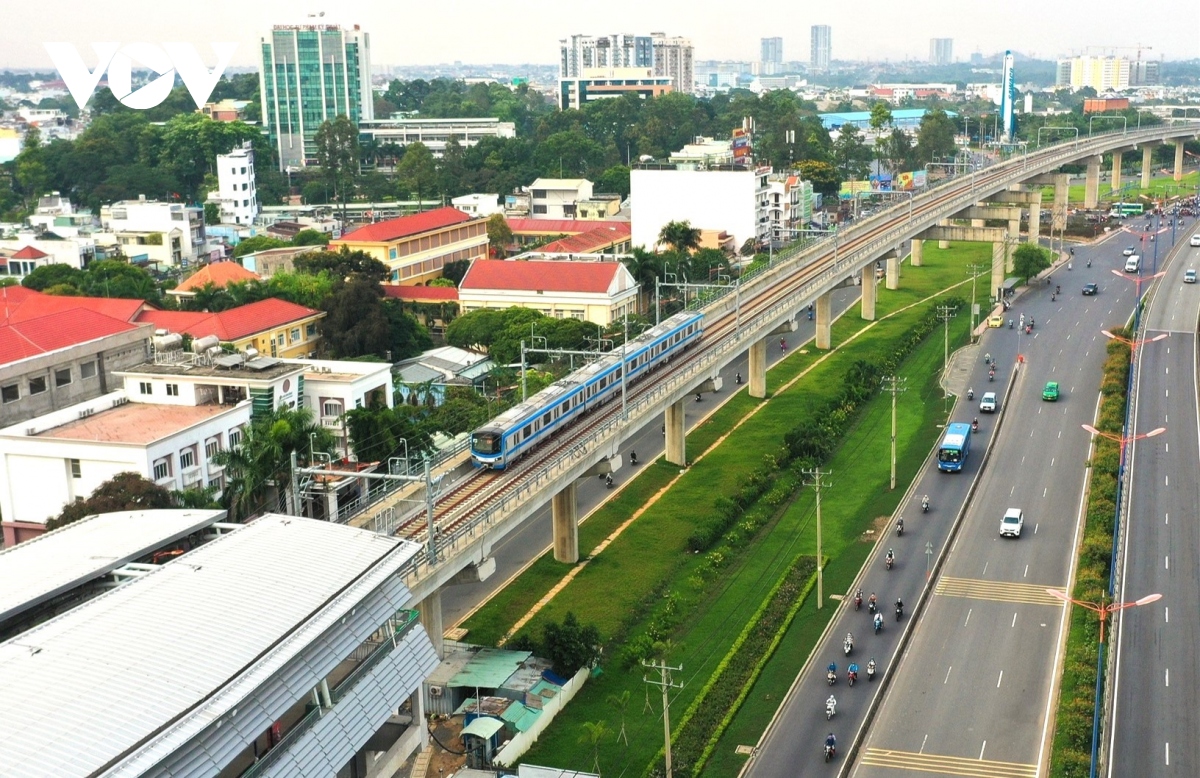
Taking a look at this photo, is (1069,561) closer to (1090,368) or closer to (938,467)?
(938,467)

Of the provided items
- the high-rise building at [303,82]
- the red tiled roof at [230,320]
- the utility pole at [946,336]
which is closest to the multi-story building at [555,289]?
the red tiled roof at [230,320]

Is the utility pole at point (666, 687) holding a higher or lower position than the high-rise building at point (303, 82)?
lower

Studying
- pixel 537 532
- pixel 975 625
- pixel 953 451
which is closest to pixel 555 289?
pixel 537 532

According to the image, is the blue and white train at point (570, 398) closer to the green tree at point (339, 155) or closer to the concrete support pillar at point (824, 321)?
the concrete support pillar at point (824, 321)

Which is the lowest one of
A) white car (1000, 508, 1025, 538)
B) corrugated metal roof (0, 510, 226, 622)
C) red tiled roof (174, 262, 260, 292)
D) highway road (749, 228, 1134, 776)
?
highway road (749, 228, 1134, 776)

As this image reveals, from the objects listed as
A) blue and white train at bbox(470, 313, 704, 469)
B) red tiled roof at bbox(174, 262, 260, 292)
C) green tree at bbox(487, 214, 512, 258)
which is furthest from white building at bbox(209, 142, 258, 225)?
blue and white train at bbox(470, 313, 704, 469)

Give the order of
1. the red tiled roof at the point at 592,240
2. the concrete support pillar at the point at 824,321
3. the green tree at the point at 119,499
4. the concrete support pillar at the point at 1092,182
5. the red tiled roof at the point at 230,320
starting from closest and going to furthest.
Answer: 1. the green tree at the point at 119,499
2. the red tiled roof at the point at 230,320
3. the concrete support pillar at the point at 824,321
4. the red tiled roof at the point at 592,240
5. the concrete support pillar at the point at 1092,182

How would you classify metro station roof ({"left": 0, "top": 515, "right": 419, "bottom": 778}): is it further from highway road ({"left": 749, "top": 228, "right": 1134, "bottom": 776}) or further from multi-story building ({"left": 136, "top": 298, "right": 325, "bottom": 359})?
multi-story building ({"left": 136, "top": 298, "right": 325, "bottom": 359})
